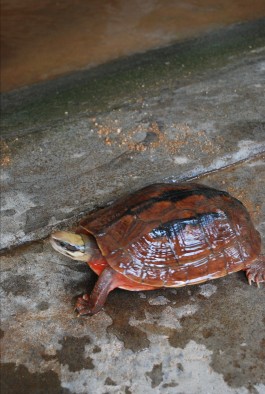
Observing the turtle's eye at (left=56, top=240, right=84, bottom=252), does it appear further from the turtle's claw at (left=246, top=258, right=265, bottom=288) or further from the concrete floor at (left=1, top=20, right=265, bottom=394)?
the turtle's claw at (left=246, top=258, right=265, bottom=288)

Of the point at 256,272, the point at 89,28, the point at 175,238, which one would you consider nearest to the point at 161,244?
the point at 175,238

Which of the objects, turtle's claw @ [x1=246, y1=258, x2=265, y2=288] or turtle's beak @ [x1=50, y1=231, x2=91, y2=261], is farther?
turtle's claw @ [x1=246, y1=258, x2=265, y2=288]

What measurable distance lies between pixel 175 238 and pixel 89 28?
14.4 feet

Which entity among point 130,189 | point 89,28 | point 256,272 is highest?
point 89,28

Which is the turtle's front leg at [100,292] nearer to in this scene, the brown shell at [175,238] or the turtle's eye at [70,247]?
the brown shell at [175,238]

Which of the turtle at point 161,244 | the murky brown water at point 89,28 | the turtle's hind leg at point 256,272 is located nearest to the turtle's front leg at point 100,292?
the turtle at point 161,244

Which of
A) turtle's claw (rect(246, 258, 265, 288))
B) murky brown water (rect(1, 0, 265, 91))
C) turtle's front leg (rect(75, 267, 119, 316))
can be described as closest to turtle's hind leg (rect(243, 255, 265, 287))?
turtle's claw (rect(246, 258, 265, 288))

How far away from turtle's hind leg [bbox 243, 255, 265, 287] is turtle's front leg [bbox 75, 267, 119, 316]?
30.4 inches

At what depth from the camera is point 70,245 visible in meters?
2.45

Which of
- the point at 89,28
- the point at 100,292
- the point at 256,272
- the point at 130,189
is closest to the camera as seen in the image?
the point at 100,292

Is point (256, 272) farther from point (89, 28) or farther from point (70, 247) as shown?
point (89, 28)

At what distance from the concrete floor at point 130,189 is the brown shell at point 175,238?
21 centimetres

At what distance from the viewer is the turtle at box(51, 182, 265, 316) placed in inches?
95.4

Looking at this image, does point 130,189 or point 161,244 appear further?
point 130,189
